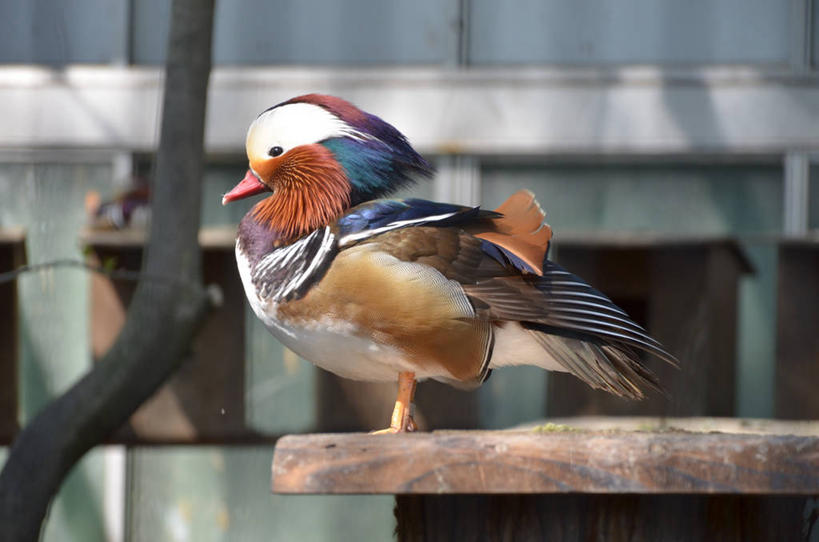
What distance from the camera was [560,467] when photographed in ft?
4.56

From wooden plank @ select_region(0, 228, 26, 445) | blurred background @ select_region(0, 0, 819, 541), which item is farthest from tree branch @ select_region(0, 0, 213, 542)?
blurred background @ select_region(0, 0, 819, 541)

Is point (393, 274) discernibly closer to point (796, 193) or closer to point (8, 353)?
point (8, 353)

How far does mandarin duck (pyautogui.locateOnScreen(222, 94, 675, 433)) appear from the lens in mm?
1467

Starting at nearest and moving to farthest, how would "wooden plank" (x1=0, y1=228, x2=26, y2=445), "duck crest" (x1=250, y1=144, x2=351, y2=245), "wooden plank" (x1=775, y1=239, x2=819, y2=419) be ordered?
"duck crest" (x1=250, y1=144, x2=351, y2=245), "wooden plank" (x1=0, y1=228, x2=26, y2=445), "wooden plank" (x1=775, y1=239, x2=819, y2=419)

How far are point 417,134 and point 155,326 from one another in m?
2.36

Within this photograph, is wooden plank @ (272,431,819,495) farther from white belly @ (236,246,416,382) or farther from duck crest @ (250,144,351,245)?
duck crest @ (250,144,351,245)

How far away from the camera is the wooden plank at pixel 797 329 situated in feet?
12.4

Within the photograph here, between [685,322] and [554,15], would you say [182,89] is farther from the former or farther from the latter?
[554,15]

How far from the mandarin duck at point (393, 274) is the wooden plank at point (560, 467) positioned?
0.43ft

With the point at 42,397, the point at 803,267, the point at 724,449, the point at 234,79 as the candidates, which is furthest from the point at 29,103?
the point at 724,449

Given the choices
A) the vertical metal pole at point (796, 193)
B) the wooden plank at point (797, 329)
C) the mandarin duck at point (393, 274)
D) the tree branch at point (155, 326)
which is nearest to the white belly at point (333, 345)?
the mandarin duck at point (393, 274)

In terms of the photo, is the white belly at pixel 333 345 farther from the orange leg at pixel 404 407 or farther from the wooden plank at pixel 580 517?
the wooden plank at pixel 580 517

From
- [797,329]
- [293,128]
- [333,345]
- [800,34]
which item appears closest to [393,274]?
[333,345]

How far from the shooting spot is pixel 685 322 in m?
3.87
